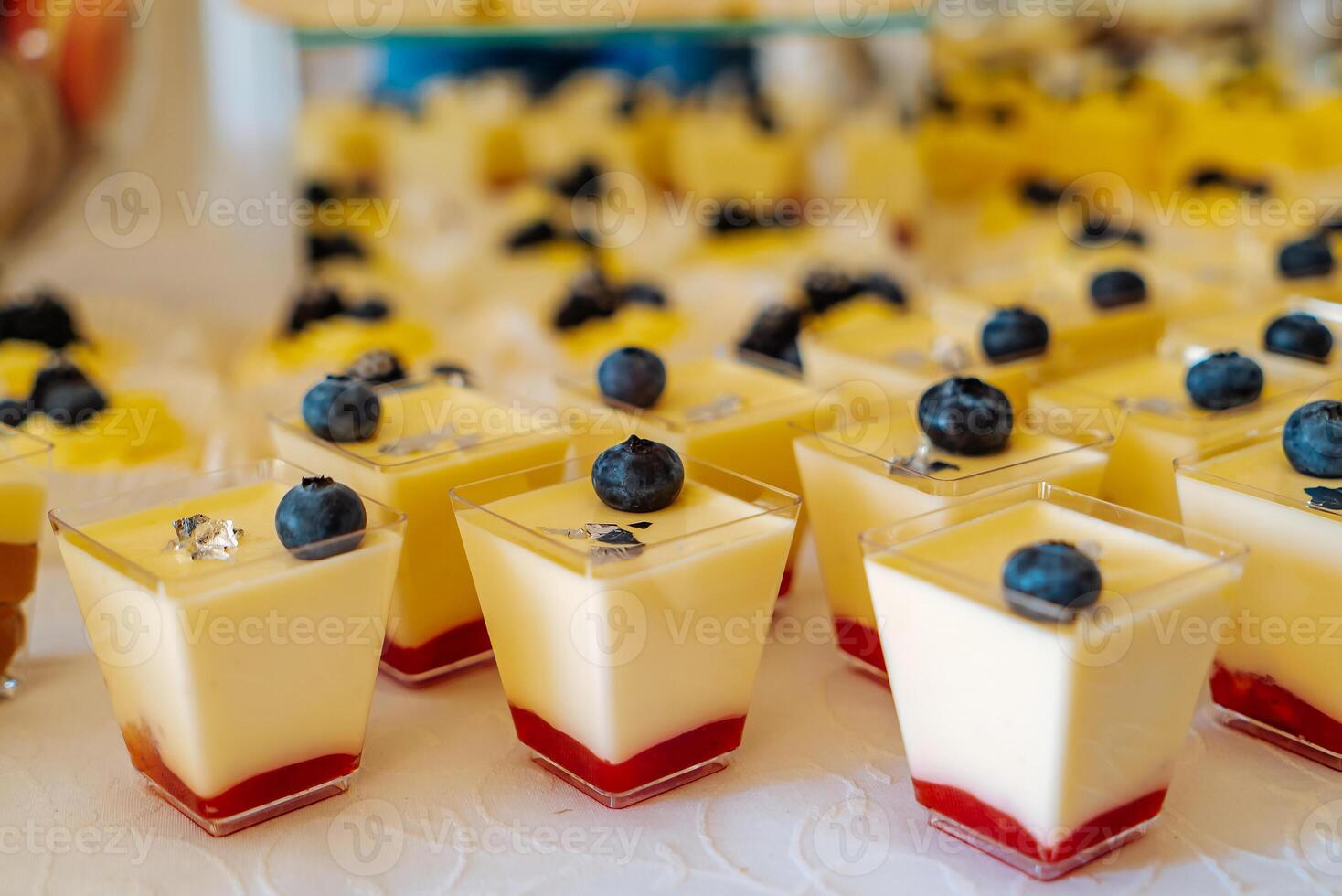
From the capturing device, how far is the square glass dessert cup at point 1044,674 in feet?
3.22

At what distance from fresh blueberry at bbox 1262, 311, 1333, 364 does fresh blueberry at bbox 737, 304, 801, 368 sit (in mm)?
662

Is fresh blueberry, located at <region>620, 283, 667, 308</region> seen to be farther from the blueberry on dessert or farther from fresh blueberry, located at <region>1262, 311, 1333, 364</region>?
fresh blueberry, located at <region>1262, 311, 1333, 364</region>

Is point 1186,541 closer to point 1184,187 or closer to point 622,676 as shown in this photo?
point 622,676

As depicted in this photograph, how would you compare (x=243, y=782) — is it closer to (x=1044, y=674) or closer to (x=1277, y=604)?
(x=1044, y=674)

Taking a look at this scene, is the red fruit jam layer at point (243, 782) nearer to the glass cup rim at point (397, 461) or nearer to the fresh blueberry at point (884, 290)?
the glass cup rim at point (397, 461)

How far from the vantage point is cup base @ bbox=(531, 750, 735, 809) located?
3.83 feet

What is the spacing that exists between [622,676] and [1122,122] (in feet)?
9.39

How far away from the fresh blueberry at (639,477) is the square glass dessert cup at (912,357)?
17.1 inches

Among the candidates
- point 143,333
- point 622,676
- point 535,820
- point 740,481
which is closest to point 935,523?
point 740,481

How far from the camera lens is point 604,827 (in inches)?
44.7

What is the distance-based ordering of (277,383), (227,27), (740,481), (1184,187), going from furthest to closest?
(1184,187) → (227,27) → (277,383) → (740,481)

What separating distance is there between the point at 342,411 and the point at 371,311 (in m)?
1.06

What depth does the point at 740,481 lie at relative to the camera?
1.25 metres

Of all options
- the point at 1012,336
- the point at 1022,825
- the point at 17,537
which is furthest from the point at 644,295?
the point at 1022,825
